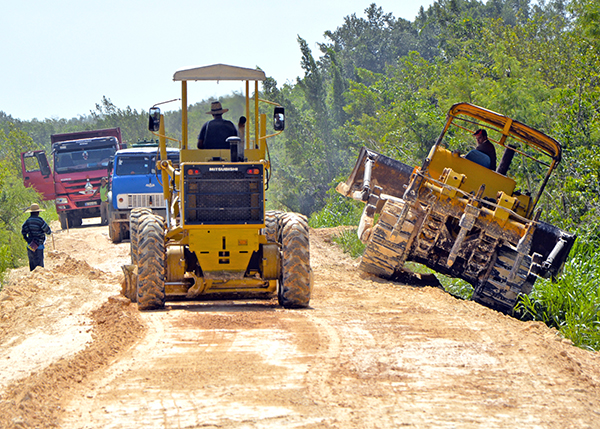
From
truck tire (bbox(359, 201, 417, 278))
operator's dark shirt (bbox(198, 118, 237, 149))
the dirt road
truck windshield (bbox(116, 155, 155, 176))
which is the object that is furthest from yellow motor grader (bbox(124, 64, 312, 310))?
truck windshield (bbox(116, 155, 155, 176))

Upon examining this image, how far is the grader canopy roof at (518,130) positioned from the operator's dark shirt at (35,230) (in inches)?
297

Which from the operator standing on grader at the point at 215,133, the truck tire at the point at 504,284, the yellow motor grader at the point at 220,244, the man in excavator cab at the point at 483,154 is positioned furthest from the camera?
the man in excavator cab at the point at 483,154

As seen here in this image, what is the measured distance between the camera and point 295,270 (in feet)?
28.1

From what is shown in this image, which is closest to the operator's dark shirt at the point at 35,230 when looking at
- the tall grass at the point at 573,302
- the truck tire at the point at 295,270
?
the truck tire at the point at 295,270

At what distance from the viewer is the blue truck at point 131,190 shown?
17703 millimetres

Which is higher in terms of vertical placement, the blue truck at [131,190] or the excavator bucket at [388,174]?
the excavator bucket at [388,174]

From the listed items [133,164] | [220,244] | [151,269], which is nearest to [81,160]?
[133,164]

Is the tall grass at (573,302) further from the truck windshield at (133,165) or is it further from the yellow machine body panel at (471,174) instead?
the truck windshield at (133,165)

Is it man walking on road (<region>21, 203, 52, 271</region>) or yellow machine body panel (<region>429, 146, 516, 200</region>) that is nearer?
yellow machine body panel (<region>429, 146, 516, 200</region>)

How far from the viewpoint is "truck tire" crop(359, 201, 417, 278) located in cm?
1095

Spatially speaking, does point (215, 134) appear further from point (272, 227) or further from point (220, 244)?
point (220, 244)

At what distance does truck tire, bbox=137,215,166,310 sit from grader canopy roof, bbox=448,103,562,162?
5.18m

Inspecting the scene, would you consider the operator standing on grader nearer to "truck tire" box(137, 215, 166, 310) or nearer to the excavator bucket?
"truck tire" box(137, 215, 166, 310)

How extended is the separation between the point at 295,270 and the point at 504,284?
3347mm
